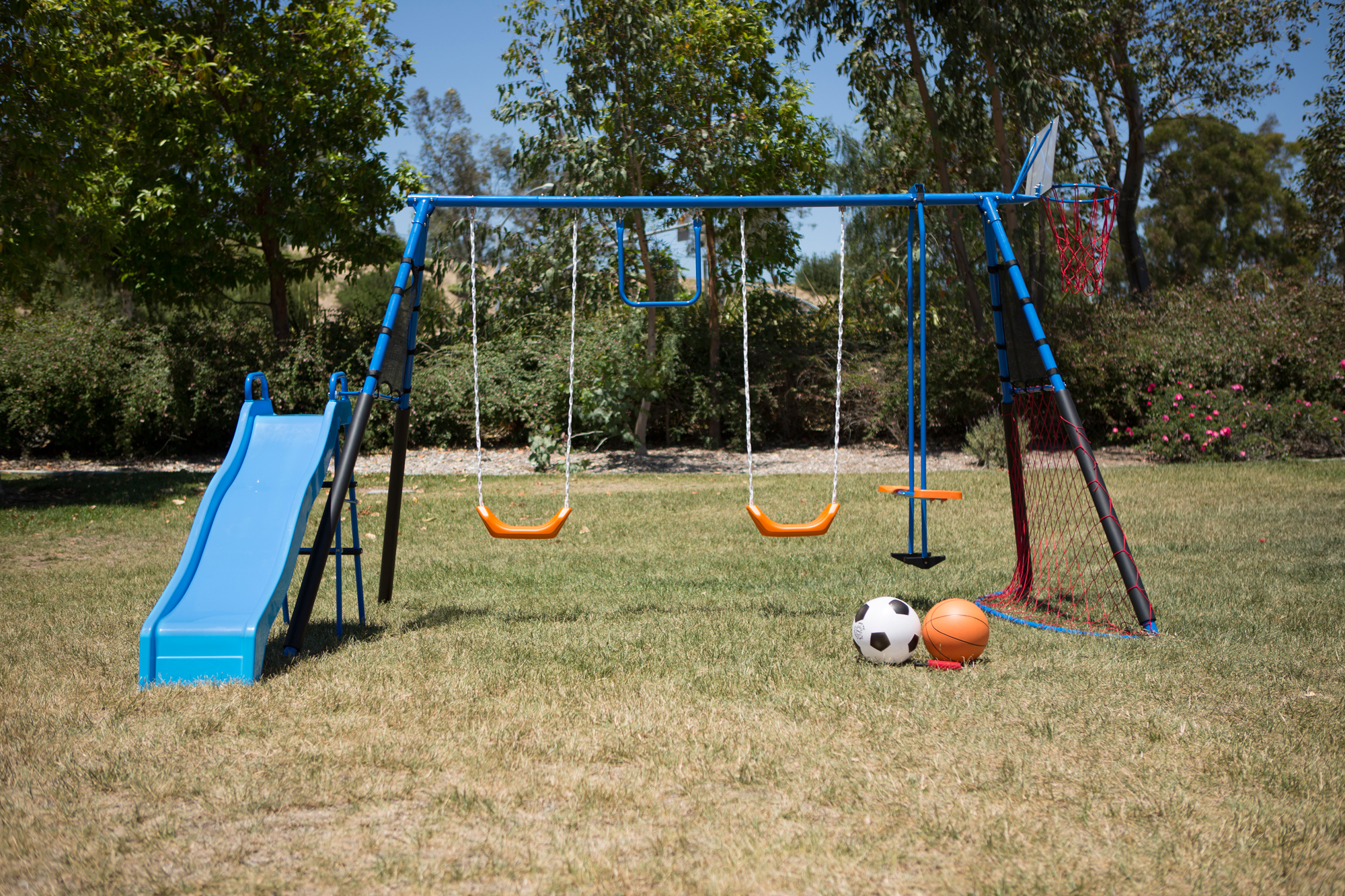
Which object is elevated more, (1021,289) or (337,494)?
(1021,289)

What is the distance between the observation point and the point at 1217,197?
142ft

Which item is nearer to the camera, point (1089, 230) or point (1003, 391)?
point (1003, 391)

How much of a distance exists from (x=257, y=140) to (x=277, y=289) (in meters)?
2.78

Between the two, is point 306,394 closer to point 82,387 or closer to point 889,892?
point 82,387

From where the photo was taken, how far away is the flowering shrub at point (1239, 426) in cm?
1360

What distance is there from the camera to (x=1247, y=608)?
577cm

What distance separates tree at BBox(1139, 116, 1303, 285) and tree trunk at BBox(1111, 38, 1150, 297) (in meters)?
21.5

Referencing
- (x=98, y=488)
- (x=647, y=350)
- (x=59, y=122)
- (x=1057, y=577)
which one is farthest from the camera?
(x=647, y=350)

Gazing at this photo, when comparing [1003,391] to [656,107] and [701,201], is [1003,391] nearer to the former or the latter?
[701,201]

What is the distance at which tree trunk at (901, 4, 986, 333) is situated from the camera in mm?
15820

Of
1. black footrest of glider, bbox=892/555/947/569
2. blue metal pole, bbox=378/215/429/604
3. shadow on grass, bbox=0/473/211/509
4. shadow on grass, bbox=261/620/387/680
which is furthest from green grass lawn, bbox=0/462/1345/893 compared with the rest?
shadow on grass, bbox=0/473/211/509

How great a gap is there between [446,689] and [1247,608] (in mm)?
4786

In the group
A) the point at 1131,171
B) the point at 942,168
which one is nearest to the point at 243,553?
the point at 942,168

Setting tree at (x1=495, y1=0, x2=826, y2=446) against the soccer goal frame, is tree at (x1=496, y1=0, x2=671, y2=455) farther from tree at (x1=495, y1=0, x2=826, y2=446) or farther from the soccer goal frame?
the soccer goal frame
